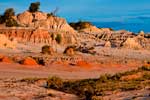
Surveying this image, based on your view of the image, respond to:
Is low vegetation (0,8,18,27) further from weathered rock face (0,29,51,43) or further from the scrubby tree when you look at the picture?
weathered rock face (0,29,51,43)

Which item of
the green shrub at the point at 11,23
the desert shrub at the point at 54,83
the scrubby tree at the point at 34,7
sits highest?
the scrubby tree at the point at 34,7

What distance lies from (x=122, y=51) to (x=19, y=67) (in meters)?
20.4

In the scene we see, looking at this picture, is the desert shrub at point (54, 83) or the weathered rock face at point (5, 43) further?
the weathered rock face at point (5, 43)

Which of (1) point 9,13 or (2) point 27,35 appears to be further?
(1) point 9,13

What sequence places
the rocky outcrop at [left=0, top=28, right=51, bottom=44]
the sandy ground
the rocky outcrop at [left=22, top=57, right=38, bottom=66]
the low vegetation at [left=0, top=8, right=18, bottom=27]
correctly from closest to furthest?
the sandy ground < the rocky outcrop at [left=22, top=57, right=38, bottom=66] < the rocky outcrop at [left=0, top=28, right=51, bottom=44] < the low vegetation at [left=0, top=8, right=18, bottom=27]

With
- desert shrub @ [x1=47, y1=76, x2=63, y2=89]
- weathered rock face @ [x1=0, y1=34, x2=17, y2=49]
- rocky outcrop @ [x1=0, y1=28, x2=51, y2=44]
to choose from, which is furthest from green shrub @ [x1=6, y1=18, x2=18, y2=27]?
desert shrub @ [x1=47, y1=76, x2=63, y2=89]

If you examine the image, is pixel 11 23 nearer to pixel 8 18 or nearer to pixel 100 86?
pixel 8 18

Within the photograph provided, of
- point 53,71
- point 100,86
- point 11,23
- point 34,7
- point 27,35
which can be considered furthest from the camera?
point 34,7

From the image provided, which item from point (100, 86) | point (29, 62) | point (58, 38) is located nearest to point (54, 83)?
point (100, 86)

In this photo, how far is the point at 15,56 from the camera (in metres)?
42.4

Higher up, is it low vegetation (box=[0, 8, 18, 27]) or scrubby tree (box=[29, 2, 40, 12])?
scrubby tree (box=[29, 2, 40, 12])

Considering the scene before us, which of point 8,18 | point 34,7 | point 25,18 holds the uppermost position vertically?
point 34,7

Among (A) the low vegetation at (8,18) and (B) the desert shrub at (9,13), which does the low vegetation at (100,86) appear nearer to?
(A) the low vegetation at (8,18)

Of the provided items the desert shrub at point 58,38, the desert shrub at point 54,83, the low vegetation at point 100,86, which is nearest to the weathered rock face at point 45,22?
the desert shrub at point 58,38
